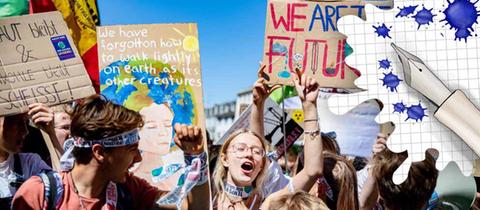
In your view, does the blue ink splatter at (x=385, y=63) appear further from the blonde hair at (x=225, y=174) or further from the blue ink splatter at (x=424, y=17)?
the blonde hair at (x=225, y=174)

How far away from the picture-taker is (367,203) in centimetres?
394

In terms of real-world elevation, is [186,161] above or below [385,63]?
below

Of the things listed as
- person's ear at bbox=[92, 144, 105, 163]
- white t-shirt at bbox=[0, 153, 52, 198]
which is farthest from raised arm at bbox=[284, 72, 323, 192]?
white t-shirt at bbox=[0, 153, 52, 198]

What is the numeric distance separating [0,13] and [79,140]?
1.21 meters

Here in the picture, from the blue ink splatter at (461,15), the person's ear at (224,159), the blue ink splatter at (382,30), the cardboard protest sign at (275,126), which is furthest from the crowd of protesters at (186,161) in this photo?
the cardboard protest sign at (275,126)

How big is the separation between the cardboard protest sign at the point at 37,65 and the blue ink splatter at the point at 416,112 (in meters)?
1.66

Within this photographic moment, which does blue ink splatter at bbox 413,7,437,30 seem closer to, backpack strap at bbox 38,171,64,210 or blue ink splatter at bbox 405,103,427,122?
blue ink splatter at bbox 405,103,427,122

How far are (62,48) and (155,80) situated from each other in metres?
0.54

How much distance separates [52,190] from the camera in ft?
10.3

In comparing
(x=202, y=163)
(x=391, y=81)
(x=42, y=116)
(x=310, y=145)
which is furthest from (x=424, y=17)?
(x=42, y=116)

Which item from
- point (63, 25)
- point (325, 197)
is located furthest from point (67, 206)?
point (325, 197)

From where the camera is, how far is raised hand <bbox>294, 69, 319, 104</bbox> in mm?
3436

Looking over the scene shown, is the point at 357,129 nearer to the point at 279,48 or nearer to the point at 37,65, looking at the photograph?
the point at 279,48

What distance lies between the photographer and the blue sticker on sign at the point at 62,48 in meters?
3.69
